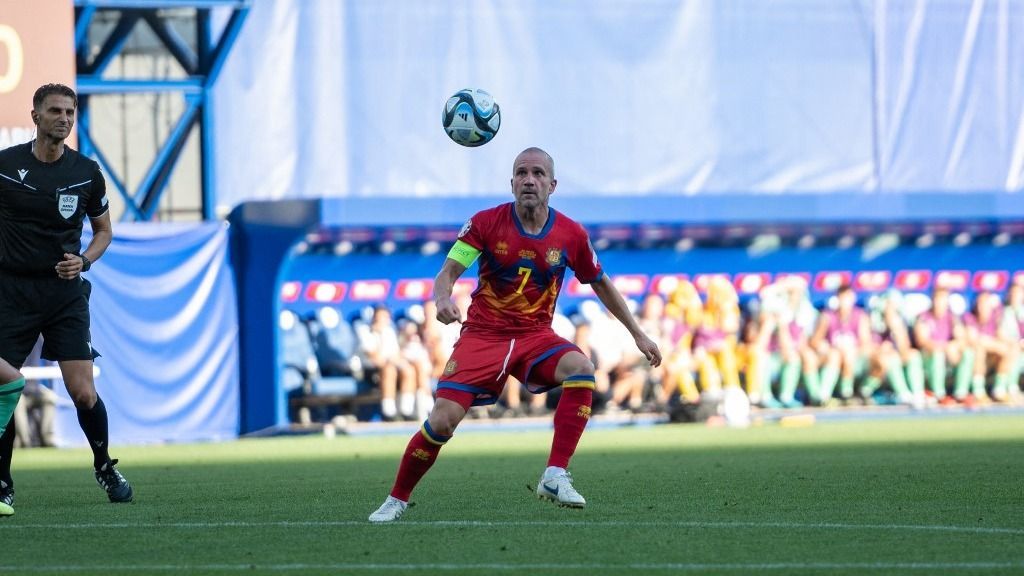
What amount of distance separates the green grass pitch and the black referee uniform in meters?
0.89

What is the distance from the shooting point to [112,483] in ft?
30.2

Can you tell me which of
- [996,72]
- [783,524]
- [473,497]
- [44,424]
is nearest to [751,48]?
[996,72]

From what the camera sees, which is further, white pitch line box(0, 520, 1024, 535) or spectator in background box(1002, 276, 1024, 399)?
spectator in background box(1002, 276, 1024, 399)

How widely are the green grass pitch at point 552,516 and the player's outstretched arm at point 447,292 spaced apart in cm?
90

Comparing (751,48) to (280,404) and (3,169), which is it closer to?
(280,404)

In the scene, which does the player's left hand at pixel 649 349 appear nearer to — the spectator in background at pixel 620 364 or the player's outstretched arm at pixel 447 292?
the player's outstretched arm at pixel 447 292

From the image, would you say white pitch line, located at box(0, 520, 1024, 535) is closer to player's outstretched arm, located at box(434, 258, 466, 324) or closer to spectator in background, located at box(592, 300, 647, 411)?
player's outstretched arm, located at box(434, 258, 466, 324)

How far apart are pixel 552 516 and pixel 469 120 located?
2995 millimetres

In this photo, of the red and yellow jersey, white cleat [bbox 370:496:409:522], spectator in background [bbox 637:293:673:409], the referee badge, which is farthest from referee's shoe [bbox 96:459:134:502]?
spectator in background [bbox 637:293:673:409]

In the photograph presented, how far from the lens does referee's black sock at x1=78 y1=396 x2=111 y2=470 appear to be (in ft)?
29.9

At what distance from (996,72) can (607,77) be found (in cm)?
565

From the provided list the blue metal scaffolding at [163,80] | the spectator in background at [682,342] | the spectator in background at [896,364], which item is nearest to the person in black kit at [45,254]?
the blue metal scaffolding at [163,80]

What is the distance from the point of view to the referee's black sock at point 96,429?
911cm

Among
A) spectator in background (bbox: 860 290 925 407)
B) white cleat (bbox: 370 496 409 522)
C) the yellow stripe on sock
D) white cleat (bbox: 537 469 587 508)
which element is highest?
the yellow stripe on sock
